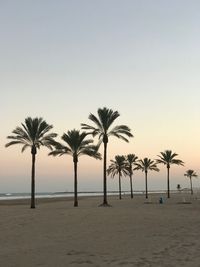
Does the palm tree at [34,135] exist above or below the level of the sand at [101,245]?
above

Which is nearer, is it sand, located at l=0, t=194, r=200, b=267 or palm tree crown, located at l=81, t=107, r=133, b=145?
sand, located at l=0, t=194, r=200, b=267

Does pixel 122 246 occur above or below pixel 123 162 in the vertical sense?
below

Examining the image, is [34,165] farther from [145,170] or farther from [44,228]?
[145,170]

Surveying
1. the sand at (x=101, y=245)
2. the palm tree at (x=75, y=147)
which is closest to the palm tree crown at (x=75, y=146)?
the palm tree at (x=75, y=147)

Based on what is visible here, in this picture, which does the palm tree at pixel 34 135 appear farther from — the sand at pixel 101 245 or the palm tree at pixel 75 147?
the sand at pixel 101 245

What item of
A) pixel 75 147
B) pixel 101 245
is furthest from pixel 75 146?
pixel 101 245

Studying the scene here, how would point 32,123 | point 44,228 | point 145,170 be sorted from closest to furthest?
1. point 44,228
2. point 32,123
3. point 145,170

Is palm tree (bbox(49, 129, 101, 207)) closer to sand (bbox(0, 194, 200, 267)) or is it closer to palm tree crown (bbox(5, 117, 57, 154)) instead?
palm tree crown (bbox(5, 117, 57, 154))

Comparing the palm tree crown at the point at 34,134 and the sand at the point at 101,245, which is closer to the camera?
the sand at the point at 101,245

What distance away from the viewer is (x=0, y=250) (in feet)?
51.9

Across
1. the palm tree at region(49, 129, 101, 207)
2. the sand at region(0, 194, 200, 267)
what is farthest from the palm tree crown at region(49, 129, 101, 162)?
the sand at region(0, 194, 200, 267)

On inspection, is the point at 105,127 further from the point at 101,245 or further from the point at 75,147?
the point at 101,245

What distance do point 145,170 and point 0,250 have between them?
7673 centimetres

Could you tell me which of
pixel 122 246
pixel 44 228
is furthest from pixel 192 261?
pixel 44 228
